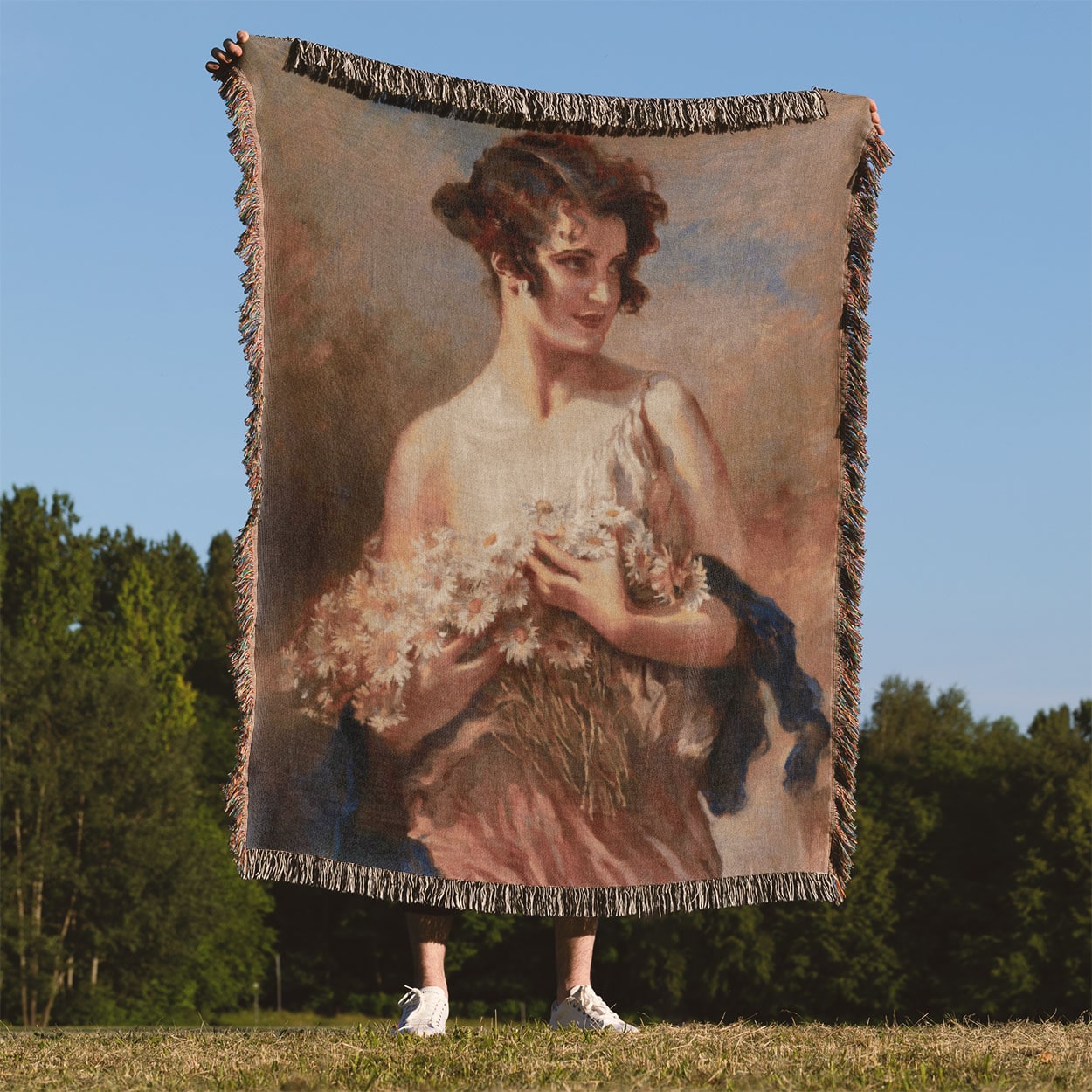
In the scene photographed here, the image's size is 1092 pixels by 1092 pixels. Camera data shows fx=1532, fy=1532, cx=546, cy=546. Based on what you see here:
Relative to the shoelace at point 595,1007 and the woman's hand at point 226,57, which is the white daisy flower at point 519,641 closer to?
the shoelace at point 595,1007

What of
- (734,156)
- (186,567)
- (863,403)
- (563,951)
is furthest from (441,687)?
(186,567)

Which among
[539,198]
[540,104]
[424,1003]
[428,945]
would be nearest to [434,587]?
[428,945]

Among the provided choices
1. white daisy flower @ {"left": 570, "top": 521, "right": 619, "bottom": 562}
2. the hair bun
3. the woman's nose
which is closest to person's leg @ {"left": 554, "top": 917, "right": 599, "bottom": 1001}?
white daisy flower @ {"left": 570, "top": 521, "right": 619, "bottom": 562}

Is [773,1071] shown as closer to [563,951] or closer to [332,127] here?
[563,951]

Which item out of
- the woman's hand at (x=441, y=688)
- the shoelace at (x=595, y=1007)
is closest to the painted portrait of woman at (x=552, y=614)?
the woman's hand at (x=441, y=688)

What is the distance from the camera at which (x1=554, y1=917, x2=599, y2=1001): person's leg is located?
23.2 ft

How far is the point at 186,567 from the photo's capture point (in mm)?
50250

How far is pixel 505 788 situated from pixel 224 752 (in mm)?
39763

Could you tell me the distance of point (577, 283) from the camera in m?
7.55

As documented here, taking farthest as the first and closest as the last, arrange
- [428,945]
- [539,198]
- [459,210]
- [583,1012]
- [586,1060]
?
[539,198] → [459,210] → [428,945] → [583,1012] → [586,1060]

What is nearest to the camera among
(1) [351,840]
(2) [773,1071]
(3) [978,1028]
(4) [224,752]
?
(2) [773,1071]

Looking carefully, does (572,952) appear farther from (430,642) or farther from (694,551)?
(694,551)

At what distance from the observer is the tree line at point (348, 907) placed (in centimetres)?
3556

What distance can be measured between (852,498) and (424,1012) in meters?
3.24
